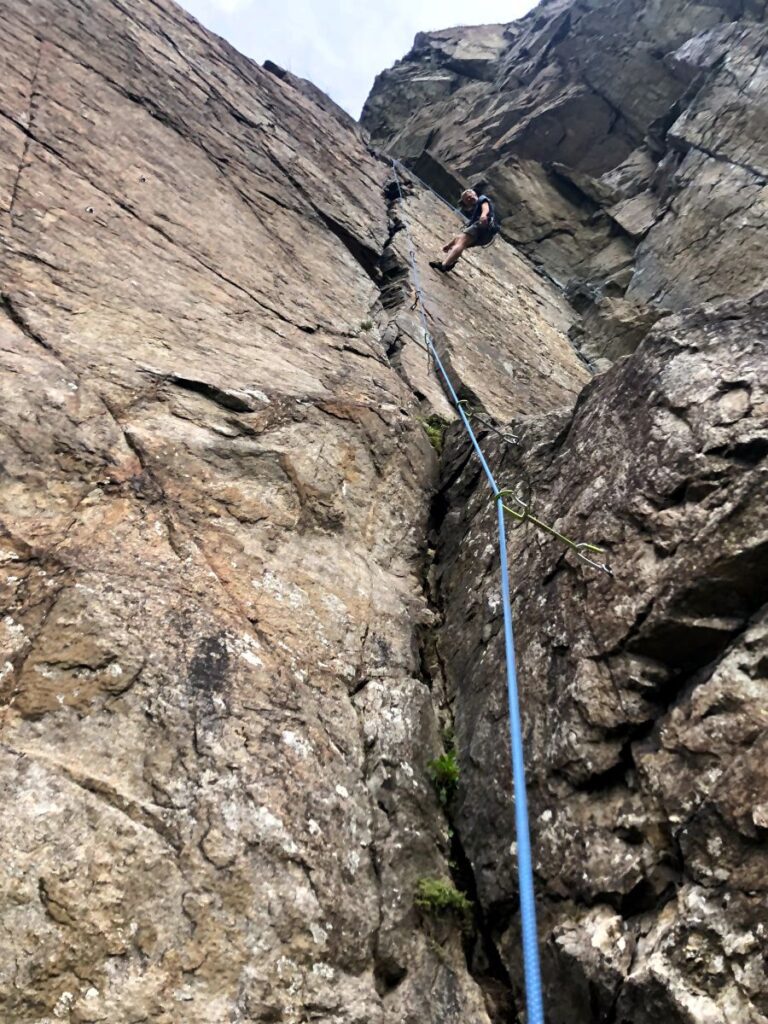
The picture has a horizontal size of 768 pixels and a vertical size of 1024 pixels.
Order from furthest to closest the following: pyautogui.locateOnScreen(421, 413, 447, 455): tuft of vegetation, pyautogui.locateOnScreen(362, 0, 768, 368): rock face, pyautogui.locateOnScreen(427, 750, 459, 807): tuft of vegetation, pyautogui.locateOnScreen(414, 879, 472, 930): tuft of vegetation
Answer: pyautogui.locateOnScreen(362, 0, 768, 368): rock face, pyautogui.locateOnScreen(421, 413, 447, 455): tuft of vegetation, pyautogui.locateOnScreen(427, 750, 459, 807): tuft of vegetation, pyautogui.locateOnScreen(414, 879, 472, 930): tuft of vegetation

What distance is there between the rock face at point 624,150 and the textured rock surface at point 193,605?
8.08 metres

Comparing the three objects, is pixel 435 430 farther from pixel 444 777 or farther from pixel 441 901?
pixel 441 901

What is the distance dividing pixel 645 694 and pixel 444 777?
1.50 metres

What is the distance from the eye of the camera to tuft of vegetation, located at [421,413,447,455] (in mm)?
7949

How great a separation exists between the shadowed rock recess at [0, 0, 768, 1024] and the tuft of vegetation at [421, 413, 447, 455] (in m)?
0.05

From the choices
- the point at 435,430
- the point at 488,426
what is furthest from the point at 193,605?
the point at 435,430

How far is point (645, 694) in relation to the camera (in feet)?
13.6

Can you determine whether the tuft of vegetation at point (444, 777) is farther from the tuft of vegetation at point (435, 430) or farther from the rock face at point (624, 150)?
the rock face at point (624, 150)

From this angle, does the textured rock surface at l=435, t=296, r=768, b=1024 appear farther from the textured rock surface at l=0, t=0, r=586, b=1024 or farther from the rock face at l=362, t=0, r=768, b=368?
the rock face at l=362, t=0, r=768, b=368

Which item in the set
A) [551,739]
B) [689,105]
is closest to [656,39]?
[689,105]

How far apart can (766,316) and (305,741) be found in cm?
454

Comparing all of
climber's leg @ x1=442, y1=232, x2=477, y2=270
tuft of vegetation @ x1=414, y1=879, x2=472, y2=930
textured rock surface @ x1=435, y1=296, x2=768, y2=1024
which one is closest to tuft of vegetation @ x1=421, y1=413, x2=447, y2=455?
textured rock surface @ x1=435, y1=296, x2=768, y2=1024

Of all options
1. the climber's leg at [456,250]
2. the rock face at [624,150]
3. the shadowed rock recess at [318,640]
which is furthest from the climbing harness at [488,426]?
the rock face at [624,150]

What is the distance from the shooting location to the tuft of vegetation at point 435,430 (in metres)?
7.95
